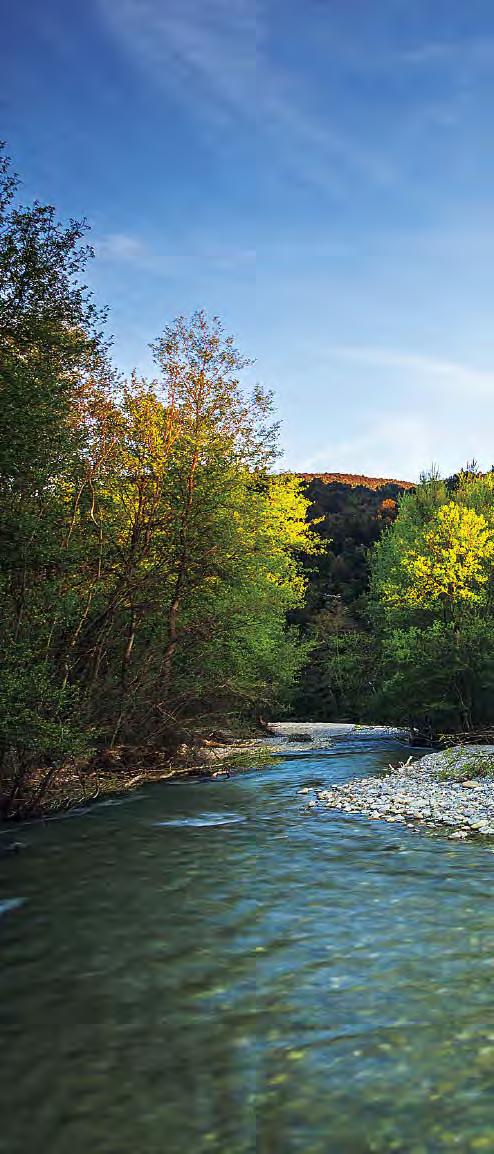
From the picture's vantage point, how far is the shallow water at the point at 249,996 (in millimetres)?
5328

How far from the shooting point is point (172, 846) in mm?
13195

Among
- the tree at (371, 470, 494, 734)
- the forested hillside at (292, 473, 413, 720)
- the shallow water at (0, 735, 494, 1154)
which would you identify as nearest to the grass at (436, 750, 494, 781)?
the tree at (371, 470, 494, 734)

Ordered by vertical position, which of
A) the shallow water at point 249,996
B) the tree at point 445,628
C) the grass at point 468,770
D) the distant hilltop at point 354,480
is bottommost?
the grass at point 468,770

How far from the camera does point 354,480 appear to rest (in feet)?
323

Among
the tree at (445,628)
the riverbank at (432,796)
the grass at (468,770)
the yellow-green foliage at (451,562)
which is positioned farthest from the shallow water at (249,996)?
the yellow-green foliage at (451,562)

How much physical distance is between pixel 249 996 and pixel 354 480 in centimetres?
9329

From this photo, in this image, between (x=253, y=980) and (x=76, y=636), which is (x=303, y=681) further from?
(x=253, y=980)

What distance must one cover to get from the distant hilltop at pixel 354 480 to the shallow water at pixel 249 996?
76.5m

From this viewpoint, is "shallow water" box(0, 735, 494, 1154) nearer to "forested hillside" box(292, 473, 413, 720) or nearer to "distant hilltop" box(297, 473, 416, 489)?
"forested hillside" box(292, 473, 413, 720)

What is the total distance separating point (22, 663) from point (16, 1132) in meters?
9.26

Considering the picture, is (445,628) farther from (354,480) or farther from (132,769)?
(354,480)

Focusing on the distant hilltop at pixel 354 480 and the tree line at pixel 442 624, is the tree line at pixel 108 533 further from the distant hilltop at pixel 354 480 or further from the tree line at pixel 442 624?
the distant hilltop at pixel 354 480

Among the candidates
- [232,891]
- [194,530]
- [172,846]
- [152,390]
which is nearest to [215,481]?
[194,530]

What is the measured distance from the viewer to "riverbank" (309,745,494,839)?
1434cm
